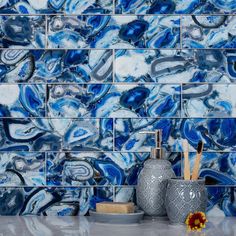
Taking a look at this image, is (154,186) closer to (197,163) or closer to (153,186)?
(153,186)

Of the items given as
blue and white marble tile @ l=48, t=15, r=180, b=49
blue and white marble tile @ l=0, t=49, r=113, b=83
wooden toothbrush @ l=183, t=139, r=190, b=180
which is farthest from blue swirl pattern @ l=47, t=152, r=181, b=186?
blue and white marble tile @ l=48, t=15, r=180, b=49

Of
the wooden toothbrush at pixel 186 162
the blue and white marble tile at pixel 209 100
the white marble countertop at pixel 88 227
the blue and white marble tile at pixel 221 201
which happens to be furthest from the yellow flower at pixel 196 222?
the blue and white marble tile at pixel 209 100

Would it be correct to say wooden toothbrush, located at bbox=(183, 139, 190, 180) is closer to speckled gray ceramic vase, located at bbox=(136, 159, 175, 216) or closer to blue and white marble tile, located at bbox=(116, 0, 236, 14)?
speckled gray ceramic vase, located at bbox=(136, 159, 175, 216)

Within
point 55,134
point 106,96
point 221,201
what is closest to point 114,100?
point 106,96

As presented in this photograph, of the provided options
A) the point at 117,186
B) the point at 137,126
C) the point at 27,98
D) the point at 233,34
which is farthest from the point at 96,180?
the point at 233,34

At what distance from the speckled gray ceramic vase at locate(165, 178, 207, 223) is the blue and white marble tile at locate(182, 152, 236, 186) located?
0.18 metres

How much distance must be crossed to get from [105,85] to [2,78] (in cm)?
31

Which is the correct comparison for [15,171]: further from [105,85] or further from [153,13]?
[153,13]

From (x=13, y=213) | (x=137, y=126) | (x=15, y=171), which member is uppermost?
(x=137, y=126)

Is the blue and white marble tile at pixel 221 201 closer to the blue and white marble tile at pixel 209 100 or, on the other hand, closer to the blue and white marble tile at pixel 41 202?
the blue and white marble tile at pixel 209 100

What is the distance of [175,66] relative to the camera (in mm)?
1591

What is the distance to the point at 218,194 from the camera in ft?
5.16

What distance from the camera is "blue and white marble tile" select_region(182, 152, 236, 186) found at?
5.17ft

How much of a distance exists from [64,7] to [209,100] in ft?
1.68
